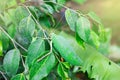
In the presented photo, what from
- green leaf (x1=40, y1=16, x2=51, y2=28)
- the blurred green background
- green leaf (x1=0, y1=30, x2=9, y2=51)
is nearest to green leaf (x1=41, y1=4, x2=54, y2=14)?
green leaf (x1=40, y1=16, x2=51, y2=28)

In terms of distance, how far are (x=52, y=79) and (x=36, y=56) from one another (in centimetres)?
34

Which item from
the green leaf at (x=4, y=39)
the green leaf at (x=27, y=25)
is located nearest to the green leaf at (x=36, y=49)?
the green leaf at (x=27, y=25)

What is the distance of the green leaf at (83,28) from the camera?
151 centimetres

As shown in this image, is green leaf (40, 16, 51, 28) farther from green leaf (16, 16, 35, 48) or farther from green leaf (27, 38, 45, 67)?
green leaf (27, 38, 45, 67)

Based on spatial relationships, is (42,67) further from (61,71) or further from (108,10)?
(108,10)

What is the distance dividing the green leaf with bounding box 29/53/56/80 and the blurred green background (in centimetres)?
370

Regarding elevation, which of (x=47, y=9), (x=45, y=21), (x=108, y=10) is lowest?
(x=108, y=10)

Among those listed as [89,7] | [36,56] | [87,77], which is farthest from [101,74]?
[89,7]

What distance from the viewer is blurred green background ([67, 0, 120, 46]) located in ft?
17.5

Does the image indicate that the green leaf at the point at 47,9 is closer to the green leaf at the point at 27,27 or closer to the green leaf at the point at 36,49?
the green leaf at the point at 27,27

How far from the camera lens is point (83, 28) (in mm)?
1515

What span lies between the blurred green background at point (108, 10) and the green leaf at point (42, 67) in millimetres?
3705

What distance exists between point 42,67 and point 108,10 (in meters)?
4.89

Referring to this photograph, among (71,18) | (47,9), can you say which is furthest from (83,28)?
(47,9)
